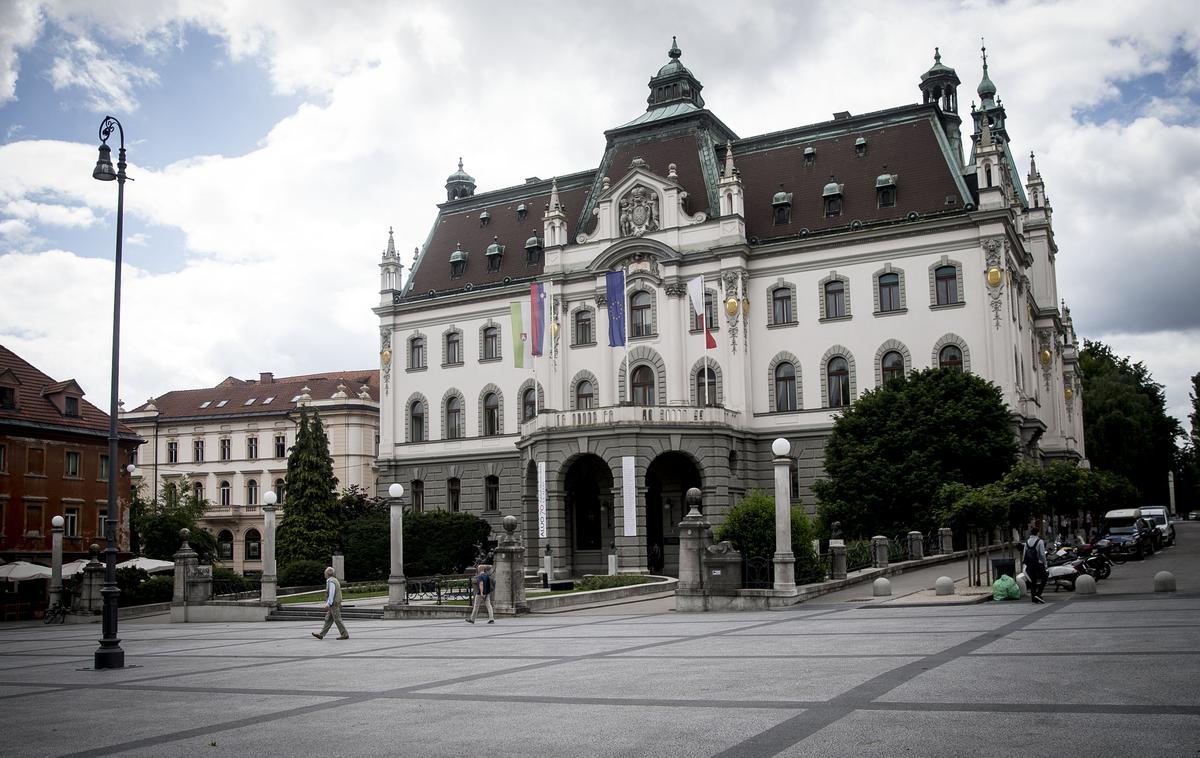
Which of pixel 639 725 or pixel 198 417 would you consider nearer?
pixel 639 725

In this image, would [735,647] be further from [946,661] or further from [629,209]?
[629,209]

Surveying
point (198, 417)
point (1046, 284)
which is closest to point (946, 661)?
point (1046, 284)

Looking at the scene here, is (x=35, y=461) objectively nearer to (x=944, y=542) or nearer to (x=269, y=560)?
(x=269, y=560)

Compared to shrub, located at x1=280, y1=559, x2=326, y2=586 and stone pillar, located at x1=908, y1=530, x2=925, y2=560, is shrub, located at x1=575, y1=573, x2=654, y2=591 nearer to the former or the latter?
stone pillar, located at x1=908, y1=530, x2=925, y2=560

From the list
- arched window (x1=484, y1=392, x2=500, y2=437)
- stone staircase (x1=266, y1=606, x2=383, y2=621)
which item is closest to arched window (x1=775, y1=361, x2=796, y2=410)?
arched window (x1=484, y1=392, x2=500, y2=437)

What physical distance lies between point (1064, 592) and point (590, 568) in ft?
94.0

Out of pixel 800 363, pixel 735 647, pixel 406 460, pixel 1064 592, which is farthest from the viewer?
pixel 406 460

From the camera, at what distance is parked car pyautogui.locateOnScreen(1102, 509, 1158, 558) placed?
41.8 m

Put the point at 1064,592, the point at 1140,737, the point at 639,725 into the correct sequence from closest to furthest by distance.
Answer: the point at 1140,737 < the point at 639,725 < the point at 1064,592

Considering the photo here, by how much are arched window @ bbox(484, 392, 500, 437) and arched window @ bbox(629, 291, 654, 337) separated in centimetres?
1024

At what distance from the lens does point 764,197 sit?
55438mm

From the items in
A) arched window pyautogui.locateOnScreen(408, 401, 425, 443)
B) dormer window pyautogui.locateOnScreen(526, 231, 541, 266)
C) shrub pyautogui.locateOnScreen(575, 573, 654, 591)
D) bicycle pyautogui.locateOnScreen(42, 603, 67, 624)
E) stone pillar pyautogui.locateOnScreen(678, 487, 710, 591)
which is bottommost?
bicycle pyautogui.locateOnScreen(42, 603, 67, 624)

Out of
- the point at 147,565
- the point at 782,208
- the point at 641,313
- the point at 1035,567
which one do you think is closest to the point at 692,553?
the point at 1035,567

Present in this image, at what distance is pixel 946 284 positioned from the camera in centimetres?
4975
